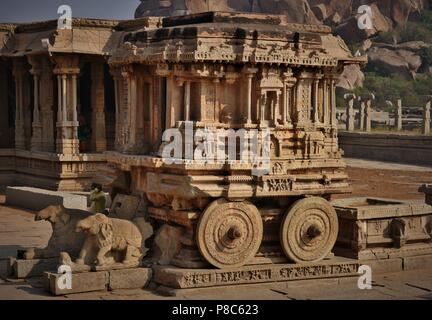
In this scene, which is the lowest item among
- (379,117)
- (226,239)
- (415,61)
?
(226,239)

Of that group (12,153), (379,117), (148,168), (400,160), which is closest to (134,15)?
(379,117)

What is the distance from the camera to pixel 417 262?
1297 centimetres

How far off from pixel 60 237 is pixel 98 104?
37.4 feet

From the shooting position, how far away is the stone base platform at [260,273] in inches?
425

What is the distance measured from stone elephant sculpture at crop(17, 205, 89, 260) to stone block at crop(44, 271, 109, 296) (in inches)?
34.5

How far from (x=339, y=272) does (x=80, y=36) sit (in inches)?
478

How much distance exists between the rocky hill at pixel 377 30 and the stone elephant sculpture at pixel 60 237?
48163 millimetres

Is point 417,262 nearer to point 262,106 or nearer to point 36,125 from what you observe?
point 262,106

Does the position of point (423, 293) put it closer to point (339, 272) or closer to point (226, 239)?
point (339, 272)

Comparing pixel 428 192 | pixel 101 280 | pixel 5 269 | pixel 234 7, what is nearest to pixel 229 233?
pixel 101 280

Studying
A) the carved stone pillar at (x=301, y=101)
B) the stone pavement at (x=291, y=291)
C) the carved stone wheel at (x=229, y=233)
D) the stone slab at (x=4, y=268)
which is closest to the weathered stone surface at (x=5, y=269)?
the stone slab at (x=4, y=268)

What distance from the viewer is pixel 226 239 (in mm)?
11188

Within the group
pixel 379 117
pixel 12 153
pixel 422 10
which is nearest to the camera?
pixel 12 153

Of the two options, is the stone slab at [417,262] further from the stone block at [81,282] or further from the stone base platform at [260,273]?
the stone block at [81,282]
